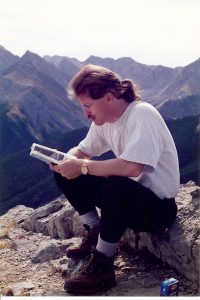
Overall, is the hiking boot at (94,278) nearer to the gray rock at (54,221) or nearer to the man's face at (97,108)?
the man's face at (97,108)

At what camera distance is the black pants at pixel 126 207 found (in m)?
4.21

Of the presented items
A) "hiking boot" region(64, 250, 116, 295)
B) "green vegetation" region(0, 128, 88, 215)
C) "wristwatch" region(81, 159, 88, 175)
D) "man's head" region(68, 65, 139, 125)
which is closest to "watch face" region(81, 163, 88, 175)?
"wristwatch" region(81, 159, 88, 175)

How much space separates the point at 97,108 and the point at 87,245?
64.8 inches

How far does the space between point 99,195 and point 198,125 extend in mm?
129537

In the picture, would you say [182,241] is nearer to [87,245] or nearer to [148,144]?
[87,245]

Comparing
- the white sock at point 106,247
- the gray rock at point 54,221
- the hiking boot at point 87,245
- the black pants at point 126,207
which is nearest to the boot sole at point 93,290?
the white sock at point 106,247

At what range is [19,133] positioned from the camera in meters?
176

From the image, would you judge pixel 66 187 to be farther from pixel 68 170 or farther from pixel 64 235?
pixel 64 235

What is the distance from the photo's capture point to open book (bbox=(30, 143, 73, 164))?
484cm

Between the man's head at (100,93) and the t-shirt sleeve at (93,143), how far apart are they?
0.54 metres

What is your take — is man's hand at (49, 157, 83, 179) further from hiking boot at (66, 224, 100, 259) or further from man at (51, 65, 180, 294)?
hiking boot at (66, 224, 100, 259)

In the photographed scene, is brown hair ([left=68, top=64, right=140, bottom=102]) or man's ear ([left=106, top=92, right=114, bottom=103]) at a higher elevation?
brown hair ([left=68, top=64, right=140, bottom=102])

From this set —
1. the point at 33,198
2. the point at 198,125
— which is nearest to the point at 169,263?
the point at 33,198

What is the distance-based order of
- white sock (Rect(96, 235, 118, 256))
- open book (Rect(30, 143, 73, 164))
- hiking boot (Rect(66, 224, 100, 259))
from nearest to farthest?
white sock (Rect(96, 235, 118, 256))
open book (Rect(30, 143, 73, 164))
hiking boot (Rect(66, 224, 100, 259))
